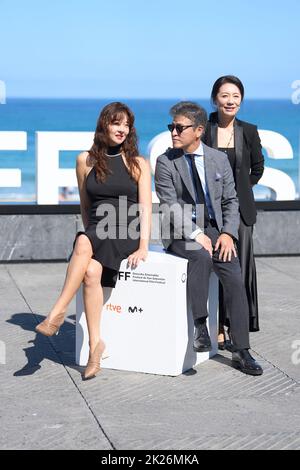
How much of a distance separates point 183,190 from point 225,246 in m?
0.46

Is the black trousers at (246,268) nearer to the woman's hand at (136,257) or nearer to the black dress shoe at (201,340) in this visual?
the black dress shoe at (201,340)

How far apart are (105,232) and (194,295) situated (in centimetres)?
70

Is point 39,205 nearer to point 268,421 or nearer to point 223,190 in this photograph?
point 223,190

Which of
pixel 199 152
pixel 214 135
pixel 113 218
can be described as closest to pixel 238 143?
pixel 214 135

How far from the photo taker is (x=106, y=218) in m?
6.16

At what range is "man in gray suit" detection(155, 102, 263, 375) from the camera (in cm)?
620

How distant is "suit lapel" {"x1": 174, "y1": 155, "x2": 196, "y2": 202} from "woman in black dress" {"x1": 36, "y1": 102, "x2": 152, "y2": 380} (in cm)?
21

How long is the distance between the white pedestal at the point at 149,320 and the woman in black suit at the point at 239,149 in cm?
83

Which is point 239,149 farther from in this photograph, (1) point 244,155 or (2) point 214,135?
(2) point 214,135

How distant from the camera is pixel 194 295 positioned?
19.8ft

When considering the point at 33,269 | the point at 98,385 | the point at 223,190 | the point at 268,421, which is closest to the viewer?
the point at 268,421

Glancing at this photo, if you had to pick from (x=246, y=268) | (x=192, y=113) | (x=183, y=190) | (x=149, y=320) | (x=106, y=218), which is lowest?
(x=149, y=320)

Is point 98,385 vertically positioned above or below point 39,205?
below
